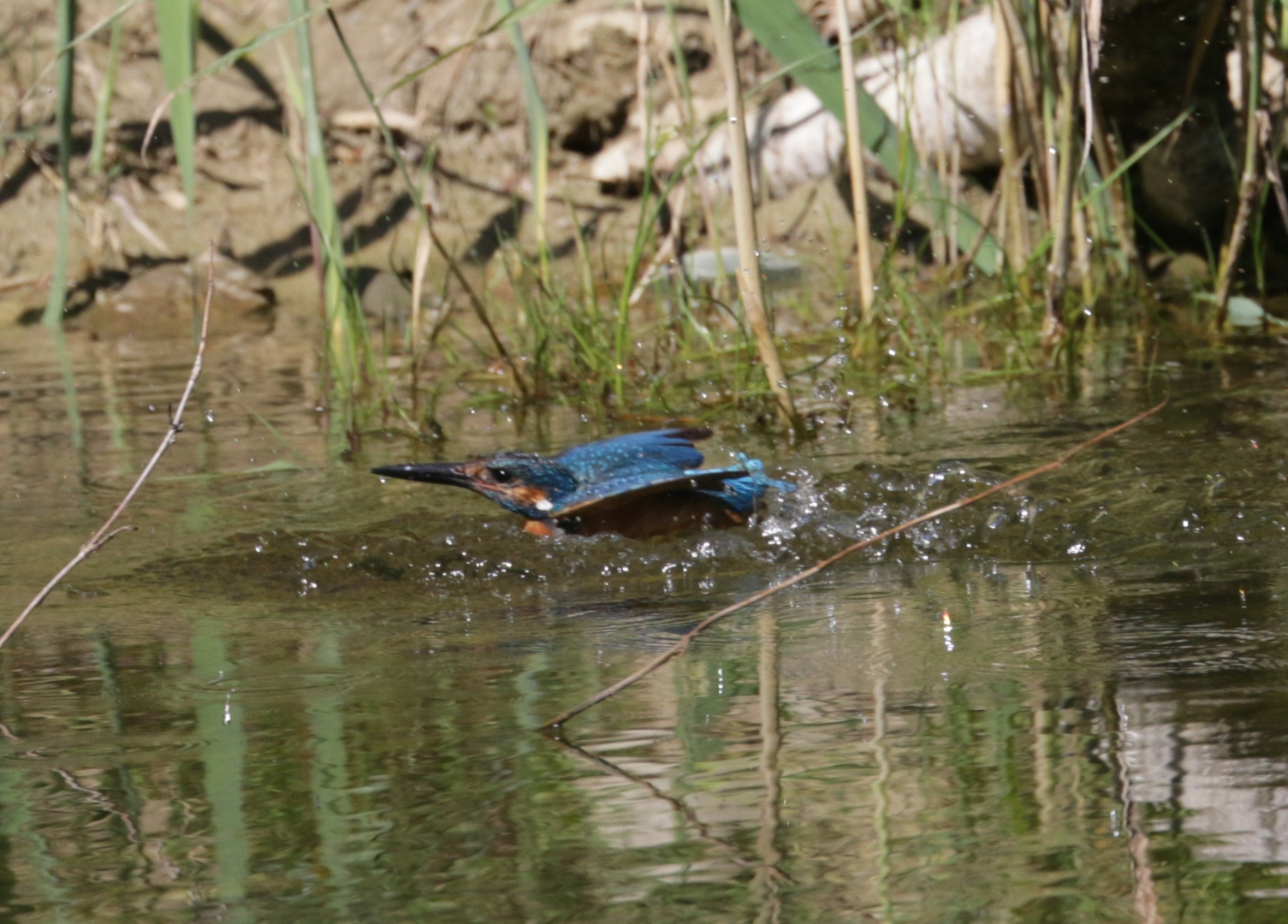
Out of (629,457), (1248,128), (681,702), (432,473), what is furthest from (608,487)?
(1248,128)

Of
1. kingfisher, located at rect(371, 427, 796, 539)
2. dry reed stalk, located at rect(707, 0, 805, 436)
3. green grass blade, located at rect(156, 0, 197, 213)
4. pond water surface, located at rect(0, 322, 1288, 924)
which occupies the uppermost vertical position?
green grass blade, located at rect(156, 0, 197, 213)

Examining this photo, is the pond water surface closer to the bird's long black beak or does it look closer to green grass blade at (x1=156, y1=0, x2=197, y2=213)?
the bird's long black beak

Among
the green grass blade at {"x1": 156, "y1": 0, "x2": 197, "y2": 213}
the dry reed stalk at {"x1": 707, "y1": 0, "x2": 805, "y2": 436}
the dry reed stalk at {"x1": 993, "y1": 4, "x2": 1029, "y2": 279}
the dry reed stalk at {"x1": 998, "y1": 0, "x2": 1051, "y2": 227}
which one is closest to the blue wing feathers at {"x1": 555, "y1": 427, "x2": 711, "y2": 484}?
the dry reed stalk at {"x1": 707, "y1": 0, "x2": 805, "y2": 436}

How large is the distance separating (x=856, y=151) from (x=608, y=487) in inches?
56.8

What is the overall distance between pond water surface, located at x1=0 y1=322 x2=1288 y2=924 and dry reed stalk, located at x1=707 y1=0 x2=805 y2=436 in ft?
1.01

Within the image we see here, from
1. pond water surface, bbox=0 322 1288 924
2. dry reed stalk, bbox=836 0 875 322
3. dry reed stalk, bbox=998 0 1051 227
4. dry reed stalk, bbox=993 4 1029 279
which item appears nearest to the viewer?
pond water surface, bbox=0 322 1288 924

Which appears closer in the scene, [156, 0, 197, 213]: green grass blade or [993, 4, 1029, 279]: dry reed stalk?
[156, 0, 197, 213]: green grass blade

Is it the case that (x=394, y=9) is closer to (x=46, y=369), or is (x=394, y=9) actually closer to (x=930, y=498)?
(x=46, y=369)

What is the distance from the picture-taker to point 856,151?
4012mm

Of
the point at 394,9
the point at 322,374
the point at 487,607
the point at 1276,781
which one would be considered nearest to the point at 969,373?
the point at 322,374

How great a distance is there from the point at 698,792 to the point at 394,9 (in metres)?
7.27

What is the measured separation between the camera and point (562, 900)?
139cm

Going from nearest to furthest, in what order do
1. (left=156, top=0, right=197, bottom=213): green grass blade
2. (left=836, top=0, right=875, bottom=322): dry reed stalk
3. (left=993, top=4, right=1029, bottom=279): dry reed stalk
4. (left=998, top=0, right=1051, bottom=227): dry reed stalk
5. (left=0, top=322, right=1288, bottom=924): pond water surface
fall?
(left=0, top=322, right=1288, bottom=924): pond water surface, (left=156, top=0, right=197, bottom=213): green grass blade, (left=836, top=0, right=875, bottom=322): dry reed stalk, (left=998, top=0, right=1051, bottom=227): dry reed stalk, (left=993, top=4, right=1029, bottom=279): dry reed stalk

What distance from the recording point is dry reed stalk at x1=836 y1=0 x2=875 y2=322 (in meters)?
3.86
